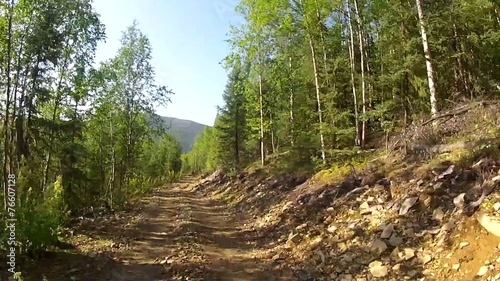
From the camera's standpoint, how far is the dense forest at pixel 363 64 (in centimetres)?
1312

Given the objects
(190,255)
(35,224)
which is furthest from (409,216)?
(35,224)

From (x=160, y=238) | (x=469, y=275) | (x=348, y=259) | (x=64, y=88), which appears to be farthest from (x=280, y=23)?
(x=469, y=275)

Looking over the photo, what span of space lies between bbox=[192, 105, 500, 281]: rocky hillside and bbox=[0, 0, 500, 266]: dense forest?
1399 millimetres

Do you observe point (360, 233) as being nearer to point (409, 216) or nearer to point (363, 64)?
point (409, 216)

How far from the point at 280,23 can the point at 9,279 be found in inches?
600

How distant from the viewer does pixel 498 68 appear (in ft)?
51.3

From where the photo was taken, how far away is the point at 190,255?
973cm

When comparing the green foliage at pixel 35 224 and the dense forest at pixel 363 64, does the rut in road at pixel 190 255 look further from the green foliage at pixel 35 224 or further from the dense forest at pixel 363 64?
the dense forest at pixel 363 64

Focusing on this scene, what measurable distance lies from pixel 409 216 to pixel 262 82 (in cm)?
2079

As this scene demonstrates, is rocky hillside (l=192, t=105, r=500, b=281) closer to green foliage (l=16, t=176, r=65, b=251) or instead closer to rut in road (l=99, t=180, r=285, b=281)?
rut in road (l=99, t=180, r=285, b=281)

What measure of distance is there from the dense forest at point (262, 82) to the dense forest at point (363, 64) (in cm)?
8

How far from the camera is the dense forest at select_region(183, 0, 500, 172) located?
13125 mm

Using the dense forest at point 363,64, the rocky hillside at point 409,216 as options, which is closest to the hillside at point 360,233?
the rocky hillside at point 409,216

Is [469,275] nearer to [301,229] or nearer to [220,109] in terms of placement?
[301,229]
